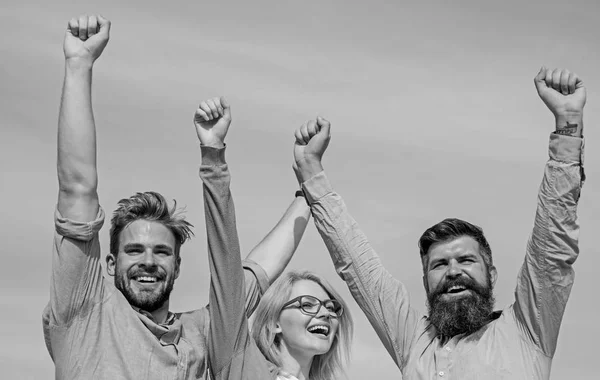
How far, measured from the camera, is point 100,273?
757 centimetres

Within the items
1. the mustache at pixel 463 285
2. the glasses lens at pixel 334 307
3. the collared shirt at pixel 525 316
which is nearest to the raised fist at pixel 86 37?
the collared shirt at pixel 525 316

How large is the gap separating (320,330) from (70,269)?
2.49 meters

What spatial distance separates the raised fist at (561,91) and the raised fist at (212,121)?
7.48ft

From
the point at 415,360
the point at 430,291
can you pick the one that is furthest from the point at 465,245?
the point at 415,360

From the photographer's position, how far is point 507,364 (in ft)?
24.4

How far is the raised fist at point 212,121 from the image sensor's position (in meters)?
7.72

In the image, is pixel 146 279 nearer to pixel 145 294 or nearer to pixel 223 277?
pixel 145 294

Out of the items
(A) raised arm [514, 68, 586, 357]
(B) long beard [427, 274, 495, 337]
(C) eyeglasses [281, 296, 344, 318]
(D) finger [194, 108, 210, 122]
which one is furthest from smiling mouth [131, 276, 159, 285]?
(A) raised arm [514, 68, 586, 357]

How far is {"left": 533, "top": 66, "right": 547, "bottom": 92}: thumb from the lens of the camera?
7.68 metres

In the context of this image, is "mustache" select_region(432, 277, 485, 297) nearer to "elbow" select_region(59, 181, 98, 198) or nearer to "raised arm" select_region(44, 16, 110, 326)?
"raised arm" select_region(44, 16, 110, 326)

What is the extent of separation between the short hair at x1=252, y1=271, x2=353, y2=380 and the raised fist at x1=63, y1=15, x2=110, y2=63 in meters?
2.67

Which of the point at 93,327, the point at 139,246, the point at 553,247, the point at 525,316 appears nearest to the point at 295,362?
the point at 139,246

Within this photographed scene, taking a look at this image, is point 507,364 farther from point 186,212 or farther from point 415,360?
point 186,212

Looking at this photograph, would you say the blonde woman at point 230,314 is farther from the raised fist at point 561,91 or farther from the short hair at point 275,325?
the raised fist at point 561,91
